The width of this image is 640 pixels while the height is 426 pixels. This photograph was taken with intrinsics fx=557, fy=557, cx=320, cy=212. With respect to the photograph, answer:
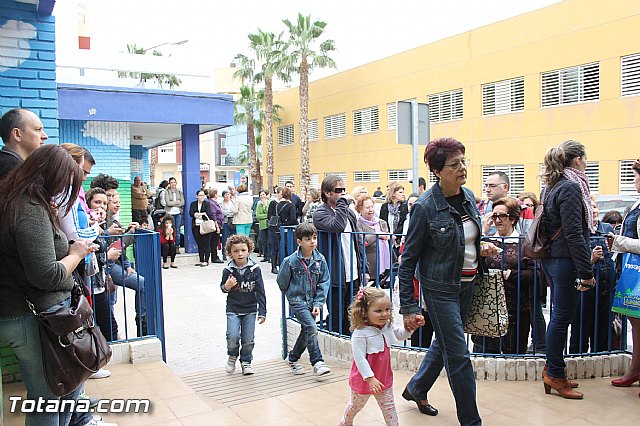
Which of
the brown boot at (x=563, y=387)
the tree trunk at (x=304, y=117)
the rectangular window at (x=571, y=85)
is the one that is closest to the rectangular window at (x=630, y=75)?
the rectangular window at (x=571, y=85)

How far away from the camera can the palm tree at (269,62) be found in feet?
103

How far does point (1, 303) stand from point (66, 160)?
79 centimetres

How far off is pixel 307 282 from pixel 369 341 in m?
1.66

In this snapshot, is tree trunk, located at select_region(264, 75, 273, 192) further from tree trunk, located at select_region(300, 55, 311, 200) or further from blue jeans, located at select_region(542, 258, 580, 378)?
blue jeans, located at select_region(542, 258, 580, 378)

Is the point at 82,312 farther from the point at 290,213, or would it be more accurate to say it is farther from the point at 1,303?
the point at 290,213

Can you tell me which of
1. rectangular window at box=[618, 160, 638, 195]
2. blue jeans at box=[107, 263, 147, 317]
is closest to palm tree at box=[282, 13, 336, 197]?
rectangular window at box=[618, 160, 638, 195]

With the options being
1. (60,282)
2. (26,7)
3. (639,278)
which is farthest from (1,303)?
(639,278)

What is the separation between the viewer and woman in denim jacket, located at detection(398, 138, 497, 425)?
3564 millimetres

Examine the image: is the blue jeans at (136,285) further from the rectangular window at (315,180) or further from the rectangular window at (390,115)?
the rectangular window at (315,180)

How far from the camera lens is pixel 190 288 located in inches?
409

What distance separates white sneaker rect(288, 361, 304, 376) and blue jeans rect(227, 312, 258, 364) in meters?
0.42

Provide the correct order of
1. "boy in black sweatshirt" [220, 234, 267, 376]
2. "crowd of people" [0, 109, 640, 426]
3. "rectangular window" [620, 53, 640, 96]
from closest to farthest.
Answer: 1. "crowd of people" [0, 109, 640, 426]
2. "boy in black sweatshirt" [220, 234, 267, 376]
3. "rectangular window" [620, 53, 640, 96]

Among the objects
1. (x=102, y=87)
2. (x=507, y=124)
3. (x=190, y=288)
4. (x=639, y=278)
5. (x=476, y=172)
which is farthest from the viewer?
(x=476, y=172)

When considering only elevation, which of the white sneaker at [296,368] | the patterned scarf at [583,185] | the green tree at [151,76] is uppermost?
the green tree at [151,76]
